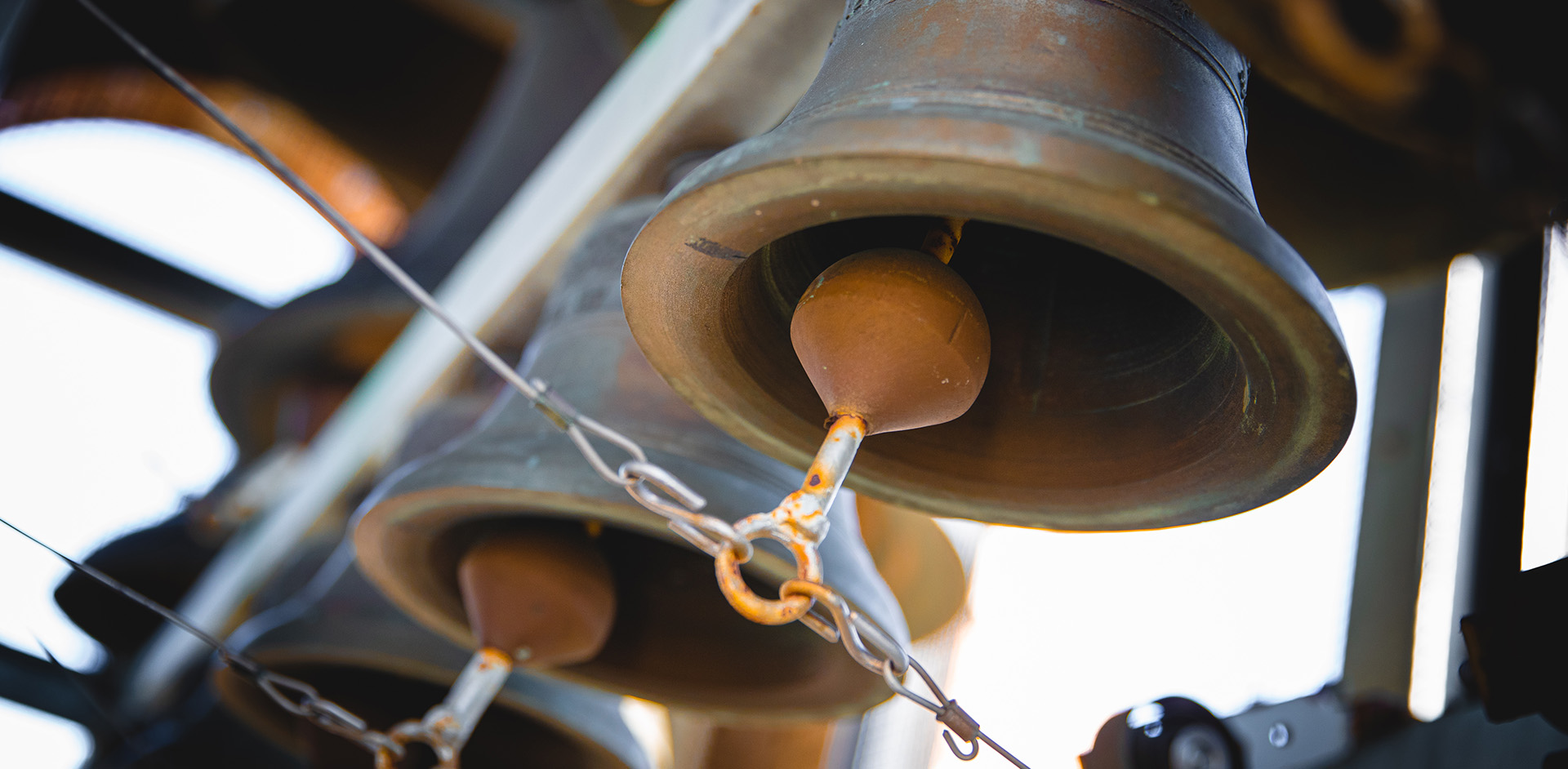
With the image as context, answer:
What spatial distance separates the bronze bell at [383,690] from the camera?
7.16 feet

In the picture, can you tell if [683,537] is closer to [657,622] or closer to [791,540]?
[791,540]

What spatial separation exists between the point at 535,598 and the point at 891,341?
0.71 meters

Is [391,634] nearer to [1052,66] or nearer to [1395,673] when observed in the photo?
[1052,66]

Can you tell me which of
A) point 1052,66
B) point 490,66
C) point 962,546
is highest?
point 490,66

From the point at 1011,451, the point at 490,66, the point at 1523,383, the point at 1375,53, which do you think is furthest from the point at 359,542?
the point at 490,66

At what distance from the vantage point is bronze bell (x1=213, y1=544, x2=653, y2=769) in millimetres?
2184

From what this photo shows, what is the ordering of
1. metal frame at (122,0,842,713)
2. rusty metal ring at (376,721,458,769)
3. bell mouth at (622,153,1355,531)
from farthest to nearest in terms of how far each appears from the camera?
metal frame at (122,0,842,713) → rusty metal ring at (376,721,458,769) → bell mouth at (622,153,1355,531)

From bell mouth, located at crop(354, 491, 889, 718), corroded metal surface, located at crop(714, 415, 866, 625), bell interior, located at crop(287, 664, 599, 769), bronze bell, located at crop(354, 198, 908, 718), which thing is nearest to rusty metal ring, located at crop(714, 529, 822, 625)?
corroded metal surface, located at crop(714, 415, 866, 625)

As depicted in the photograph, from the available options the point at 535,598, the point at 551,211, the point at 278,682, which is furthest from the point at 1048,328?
the point at 551,211

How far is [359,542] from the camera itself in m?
1.74

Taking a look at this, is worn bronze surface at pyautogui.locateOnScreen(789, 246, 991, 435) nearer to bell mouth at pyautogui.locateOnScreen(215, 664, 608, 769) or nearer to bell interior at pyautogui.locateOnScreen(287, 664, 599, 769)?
bell mouth at pyautogui.locateOnScreen(215, 664, 608, 769)

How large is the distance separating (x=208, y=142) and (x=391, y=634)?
9.57 feet

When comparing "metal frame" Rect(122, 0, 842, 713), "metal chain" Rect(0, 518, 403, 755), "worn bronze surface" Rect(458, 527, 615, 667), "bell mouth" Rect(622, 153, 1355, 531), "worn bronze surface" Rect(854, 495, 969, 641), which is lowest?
"metal chain" Rect(0, 518, 403, 755)

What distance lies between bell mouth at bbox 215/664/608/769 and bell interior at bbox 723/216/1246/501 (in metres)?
1.08
